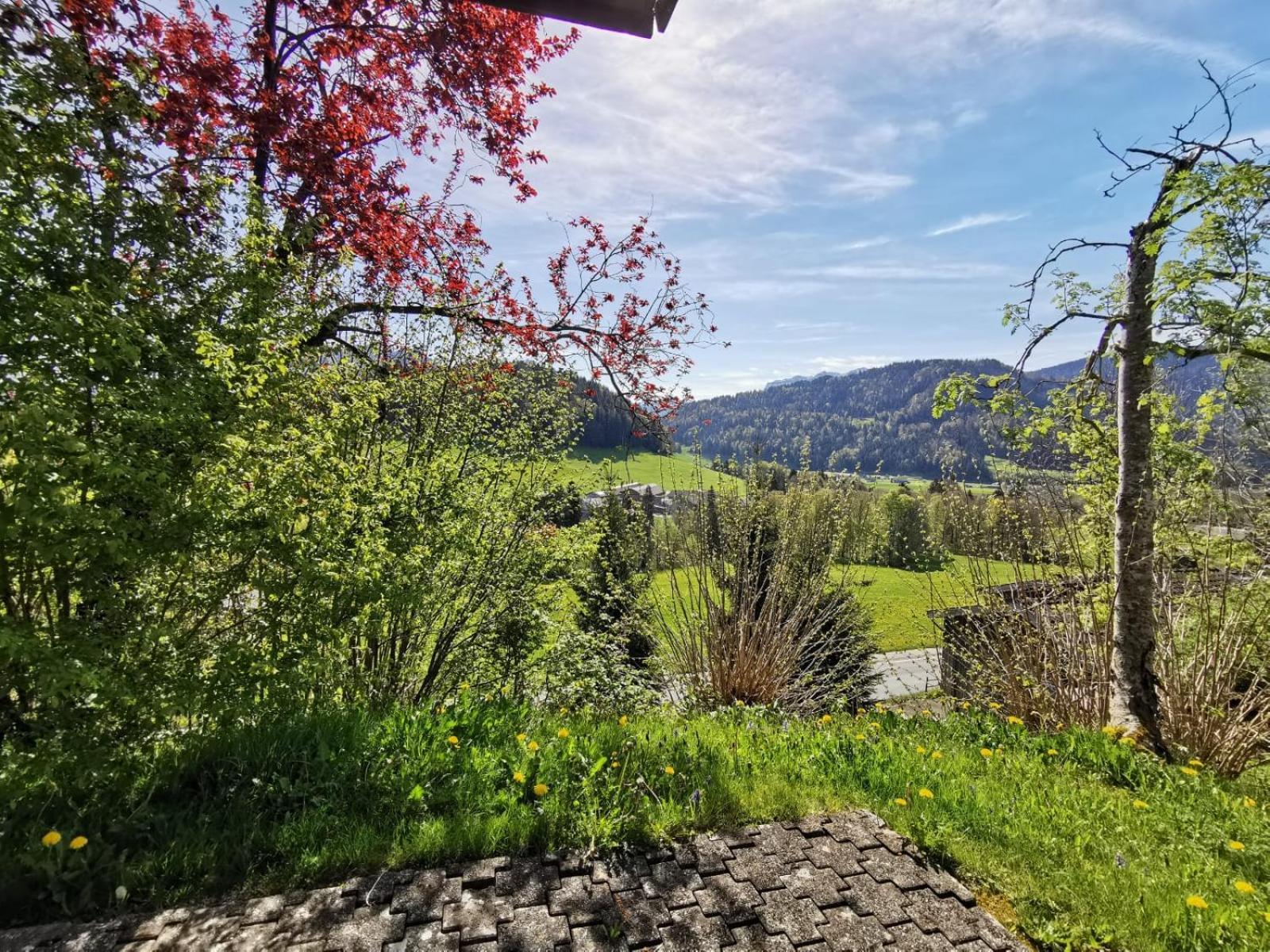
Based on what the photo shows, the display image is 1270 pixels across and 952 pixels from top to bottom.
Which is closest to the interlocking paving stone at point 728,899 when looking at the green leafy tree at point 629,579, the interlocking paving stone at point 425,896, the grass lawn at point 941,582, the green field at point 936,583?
the interlocking paving stone at point 425,896

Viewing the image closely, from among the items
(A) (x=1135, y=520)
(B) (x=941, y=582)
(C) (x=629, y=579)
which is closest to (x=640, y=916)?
(A) (x=1135, y=520)

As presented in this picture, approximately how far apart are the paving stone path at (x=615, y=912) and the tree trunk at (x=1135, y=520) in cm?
306

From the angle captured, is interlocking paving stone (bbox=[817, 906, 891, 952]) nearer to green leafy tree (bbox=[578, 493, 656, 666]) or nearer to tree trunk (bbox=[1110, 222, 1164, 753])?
green leafy tree (bbox=[578, 493, 656, 666])

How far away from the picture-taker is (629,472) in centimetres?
646

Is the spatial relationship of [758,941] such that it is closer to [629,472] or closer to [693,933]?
[693,933]

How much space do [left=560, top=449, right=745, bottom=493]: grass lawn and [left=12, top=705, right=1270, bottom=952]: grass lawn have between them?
9.67 ft

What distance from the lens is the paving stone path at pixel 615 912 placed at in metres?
1.79

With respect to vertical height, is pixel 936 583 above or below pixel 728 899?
above

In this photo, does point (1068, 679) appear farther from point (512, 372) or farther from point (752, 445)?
point (512, 372)

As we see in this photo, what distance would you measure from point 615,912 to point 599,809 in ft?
1.79

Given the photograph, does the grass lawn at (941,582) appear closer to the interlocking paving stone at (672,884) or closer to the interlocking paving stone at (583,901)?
the interlocking paving stone at (672,884)

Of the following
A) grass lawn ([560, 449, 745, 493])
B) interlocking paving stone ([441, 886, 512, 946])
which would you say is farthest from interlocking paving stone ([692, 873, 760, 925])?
grass lawn ([560, 449, 745, 493])

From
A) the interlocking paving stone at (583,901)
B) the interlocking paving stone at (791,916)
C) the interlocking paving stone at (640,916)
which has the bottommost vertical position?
the interlocking paving stone at (791,916)

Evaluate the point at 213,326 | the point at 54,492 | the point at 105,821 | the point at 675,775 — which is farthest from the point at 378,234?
the point at 675,775
